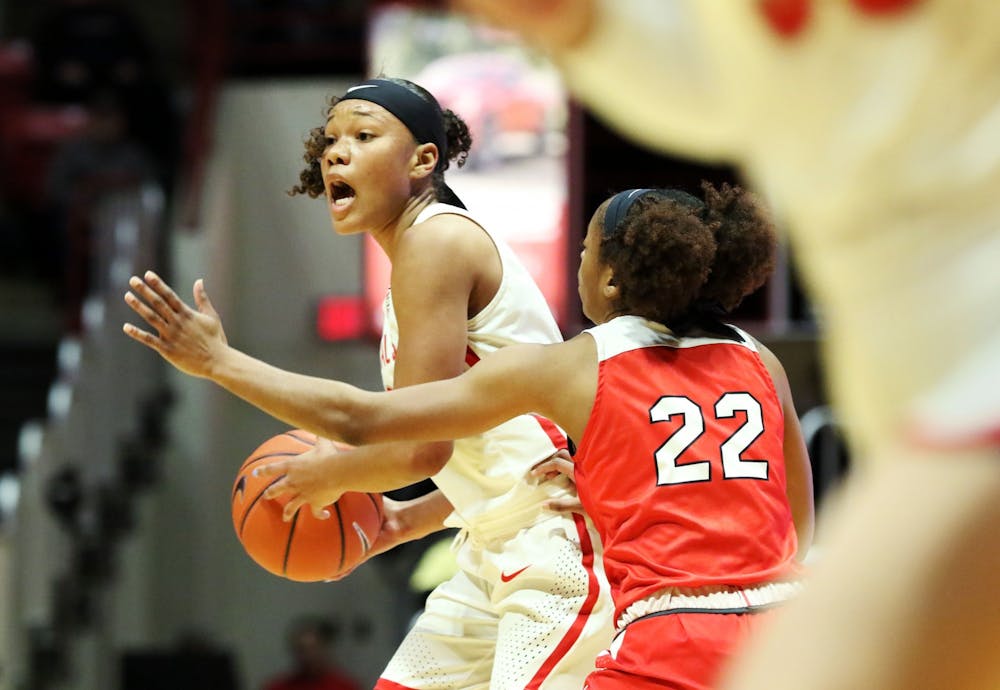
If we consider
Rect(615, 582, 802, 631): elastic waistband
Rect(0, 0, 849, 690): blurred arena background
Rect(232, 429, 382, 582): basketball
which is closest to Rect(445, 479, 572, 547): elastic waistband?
Rect(232, 429, 382, 582): basketball

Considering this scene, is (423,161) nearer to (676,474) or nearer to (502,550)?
(502,550)

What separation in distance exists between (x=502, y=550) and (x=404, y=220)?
2.54ft

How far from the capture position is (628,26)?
1.64m

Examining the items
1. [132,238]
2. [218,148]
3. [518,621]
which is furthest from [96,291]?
[518,621]

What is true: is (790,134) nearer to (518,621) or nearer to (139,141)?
(518,621)

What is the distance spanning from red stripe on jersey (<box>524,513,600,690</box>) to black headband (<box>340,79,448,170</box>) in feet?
3.14

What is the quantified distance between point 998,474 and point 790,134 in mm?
406

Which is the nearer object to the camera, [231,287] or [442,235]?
[442,235]

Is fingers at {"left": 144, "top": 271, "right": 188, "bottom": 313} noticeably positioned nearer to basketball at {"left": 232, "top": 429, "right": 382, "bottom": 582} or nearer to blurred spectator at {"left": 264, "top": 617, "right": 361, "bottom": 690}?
basketball at {"left": 232, "top": 429, "right": 382, "bottom": 582}

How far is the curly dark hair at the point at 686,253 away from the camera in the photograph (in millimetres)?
3041

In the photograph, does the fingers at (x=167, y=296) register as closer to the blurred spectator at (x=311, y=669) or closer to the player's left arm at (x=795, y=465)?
the player's left arm at (x=795, y=465)

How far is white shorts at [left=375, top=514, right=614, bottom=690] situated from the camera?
3.24m

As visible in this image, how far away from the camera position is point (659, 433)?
292 cm

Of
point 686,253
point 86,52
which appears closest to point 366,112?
point 686,253
